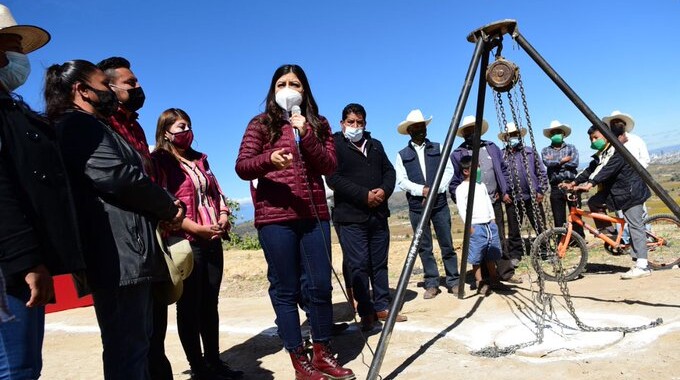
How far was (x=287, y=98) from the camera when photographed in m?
3.24

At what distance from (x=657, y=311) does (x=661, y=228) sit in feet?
18.4

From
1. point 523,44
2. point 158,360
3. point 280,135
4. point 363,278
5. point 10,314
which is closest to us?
point 10,314

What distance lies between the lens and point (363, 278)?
464cm

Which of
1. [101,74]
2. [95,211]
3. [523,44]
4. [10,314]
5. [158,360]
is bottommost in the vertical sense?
[158,360]

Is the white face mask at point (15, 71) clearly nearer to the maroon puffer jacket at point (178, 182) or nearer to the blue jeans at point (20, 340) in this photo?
the blue jeans at point (20, 340)

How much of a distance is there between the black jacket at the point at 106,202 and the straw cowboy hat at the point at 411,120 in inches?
172

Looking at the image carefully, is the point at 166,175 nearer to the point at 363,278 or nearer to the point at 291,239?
the point at 291,239

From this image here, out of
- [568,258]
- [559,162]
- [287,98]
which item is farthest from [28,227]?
[559,162]

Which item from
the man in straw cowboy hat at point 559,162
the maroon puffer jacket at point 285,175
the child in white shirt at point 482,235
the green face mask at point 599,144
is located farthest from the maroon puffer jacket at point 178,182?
the man in straw cowboy hat at point 559,162

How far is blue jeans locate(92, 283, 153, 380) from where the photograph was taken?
7.04ft

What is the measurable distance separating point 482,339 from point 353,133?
7.45ft

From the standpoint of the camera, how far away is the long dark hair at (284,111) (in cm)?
336

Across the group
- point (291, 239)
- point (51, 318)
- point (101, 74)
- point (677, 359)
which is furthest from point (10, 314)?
point (51, 318)

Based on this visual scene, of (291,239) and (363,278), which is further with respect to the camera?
(363,278)
